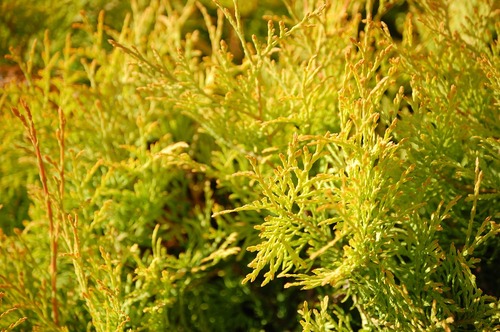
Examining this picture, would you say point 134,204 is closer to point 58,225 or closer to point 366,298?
point 58,225

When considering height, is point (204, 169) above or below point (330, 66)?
below

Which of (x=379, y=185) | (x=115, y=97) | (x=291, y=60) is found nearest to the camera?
(x=379, y=185)

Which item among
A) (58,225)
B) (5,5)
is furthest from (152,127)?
(5,5)

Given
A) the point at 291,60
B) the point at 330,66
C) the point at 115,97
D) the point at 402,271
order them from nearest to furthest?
the point at 402,271 → the point at 291,60 → the point at 330,66 → the point at 115,97

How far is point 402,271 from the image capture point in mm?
1445

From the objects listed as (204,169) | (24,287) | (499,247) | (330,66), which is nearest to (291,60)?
(330,66)

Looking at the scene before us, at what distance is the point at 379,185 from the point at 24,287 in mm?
1237

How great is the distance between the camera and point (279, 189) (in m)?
1.34

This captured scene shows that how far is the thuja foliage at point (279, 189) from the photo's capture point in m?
1.34

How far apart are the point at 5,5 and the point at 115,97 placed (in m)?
1.23

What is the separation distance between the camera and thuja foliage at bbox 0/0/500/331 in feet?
4.40

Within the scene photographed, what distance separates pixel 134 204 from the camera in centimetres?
192

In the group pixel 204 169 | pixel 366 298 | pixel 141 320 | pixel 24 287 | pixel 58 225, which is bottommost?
pixel 141 320

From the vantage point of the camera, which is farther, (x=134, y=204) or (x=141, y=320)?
(x=134, y=204)
